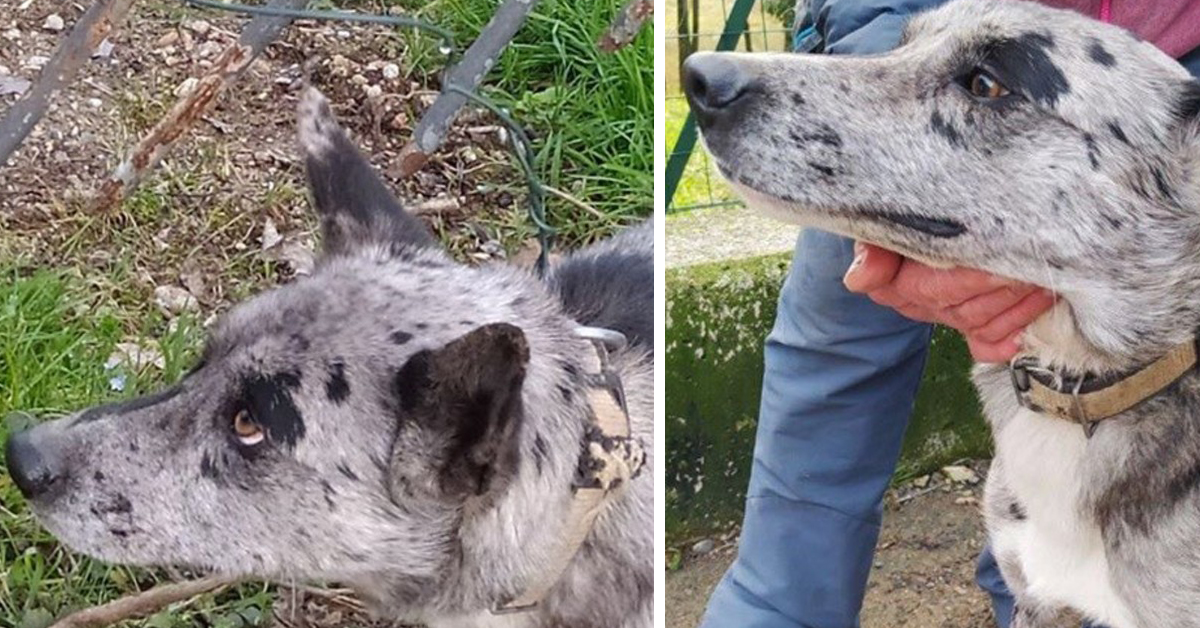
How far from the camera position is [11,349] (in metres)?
3.30

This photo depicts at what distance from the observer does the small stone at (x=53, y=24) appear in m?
4.28

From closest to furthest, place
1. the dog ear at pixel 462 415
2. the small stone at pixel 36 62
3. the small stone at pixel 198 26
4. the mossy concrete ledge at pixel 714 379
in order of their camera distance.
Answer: the dog ear at pixel 462 415 < the mossy concrete ledge at pixel 714 379 < the small stone at pixel 36 62 < the small stone at pixel 198 26

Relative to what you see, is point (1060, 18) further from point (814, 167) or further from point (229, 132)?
point (229, 132)

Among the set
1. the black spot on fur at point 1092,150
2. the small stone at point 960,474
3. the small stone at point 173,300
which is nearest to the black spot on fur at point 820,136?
the black spot on fur at point 1092,150

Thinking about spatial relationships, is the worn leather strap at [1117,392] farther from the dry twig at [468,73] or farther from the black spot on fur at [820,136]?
the dry twig at [468,73]

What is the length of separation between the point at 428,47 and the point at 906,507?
1.92m

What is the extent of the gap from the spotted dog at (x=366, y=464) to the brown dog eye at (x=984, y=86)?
753 mm

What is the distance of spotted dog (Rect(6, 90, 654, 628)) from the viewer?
240 cm

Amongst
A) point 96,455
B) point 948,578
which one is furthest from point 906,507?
point 96,455

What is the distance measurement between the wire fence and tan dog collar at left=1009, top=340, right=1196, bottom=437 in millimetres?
1293

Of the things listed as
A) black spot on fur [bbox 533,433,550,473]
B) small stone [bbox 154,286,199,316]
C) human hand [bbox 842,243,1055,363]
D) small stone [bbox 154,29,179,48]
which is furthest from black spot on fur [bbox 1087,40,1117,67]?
small stone [bbox 154,29,179,48]

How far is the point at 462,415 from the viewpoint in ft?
7.57

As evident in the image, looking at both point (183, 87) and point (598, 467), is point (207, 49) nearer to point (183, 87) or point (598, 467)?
point (183, 87)

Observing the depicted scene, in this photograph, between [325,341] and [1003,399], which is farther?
[1003,399]
